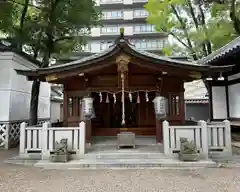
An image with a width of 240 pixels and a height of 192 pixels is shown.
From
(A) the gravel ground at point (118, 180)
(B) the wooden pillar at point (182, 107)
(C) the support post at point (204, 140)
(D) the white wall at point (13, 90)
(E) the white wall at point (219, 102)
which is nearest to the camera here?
(A) the gravel ground at point (118, 180)

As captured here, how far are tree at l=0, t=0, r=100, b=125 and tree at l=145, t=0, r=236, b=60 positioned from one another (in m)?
4.21

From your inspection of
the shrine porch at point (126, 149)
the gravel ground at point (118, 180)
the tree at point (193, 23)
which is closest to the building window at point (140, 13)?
the tree at point (193, 23)

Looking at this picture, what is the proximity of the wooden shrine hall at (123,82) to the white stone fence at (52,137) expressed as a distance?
53.6 inches

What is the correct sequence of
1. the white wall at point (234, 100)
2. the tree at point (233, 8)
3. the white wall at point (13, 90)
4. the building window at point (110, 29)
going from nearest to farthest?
the white wall at point (13, 90) → the white wall at point (234, 100) → the tree at point (233, 8) → the building window at point (110, 29)

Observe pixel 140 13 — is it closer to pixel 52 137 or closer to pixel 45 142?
pixel 52 137

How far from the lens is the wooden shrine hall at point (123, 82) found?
823 centimetres

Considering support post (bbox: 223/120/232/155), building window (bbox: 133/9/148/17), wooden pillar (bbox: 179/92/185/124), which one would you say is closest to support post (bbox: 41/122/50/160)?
wooden pillar (bbox: 179/92/185/124)

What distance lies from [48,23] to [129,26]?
26.6m

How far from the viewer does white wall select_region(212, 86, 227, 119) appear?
12.3 m

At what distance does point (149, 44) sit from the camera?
118 ft

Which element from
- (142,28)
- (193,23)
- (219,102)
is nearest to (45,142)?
(219,102)

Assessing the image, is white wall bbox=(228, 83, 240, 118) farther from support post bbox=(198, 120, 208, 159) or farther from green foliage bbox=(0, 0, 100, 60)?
green foliage bbox=(0, 0, 100, 60)

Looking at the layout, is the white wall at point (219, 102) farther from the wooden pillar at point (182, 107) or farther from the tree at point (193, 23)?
the wooden pillar at point (182, 107)

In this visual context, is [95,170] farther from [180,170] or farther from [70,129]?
[180,170]
